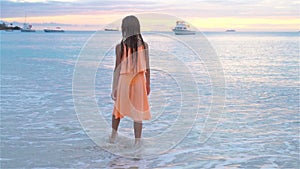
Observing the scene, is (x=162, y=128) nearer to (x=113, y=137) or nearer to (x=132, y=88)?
(x=113, y=137)

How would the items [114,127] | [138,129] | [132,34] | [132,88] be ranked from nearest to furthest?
[132,34] < [132,88] < [138,129] < [114,127]

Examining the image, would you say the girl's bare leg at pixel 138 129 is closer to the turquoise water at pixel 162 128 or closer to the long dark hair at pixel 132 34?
the turquoise water at pixel 162 128

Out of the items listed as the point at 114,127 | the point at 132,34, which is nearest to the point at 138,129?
the point at 114,127

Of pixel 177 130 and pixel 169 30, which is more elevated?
pixel 169 30

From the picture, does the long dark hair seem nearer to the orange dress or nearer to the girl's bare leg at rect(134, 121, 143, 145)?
the orange dress

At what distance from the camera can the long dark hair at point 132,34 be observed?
17.6ft

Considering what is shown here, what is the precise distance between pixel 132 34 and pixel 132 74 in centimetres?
46

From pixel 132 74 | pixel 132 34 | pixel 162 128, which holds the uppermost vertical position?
pixel 132 34

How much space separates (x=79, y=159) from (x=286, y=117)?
412 centimetres

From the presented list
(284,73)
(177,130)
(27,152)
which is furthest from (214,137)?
(284,73)

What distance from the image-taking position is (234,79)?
14375mm

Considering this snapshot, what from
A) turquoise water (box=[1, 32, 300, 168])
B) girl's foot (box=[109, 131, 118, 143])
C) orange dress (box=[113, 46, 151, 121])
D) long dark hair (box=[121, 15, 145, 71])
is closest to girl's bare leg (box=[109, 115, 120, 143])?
girl's foot (box=[109, 131, 118, 143])

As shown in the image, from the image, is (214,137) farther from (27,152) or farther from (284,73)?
(284,73)

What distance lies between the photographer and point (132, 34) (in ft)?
17.9
